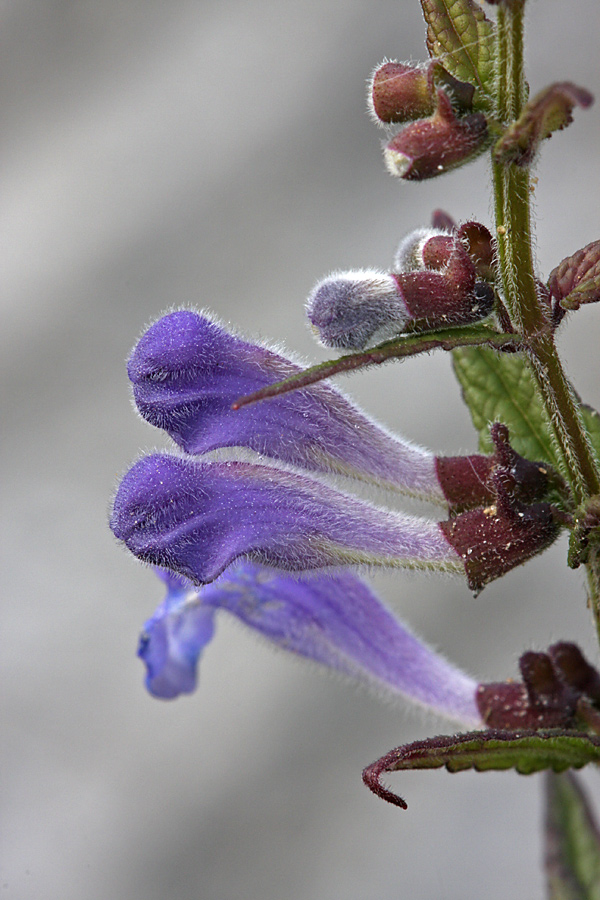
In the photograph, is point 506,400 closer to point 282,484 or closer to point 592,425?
point 592,425

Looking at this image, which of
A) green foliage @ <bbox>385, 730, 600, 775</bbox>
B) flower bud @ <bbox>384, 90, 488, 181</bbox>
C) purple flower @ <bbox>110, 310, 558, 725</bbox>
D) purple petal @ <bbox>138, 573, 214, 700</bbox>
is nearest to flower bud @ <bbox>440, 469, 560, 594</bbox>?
purple flower @ <bbox>110, 310, 558, 725</bbox>

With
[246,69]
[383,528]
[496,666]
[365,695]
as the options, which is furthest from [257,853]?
[246,69]

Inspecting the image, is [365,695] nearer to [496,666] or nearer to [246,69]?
[496,666]

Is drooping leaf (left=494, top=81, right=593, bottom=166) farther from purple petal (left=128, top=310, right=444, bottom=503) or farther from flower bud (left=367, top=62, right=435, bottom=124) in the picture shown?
purple petal (left=128, top=310, right=444, bottom=503)

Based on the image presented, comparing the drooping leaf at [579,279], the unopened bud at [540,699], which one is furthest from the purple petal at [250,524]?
the drooping leaf at [579,279]

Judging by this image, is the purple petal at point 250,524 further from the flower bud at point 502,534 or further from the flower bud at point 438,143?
the flower bud at point 438,143

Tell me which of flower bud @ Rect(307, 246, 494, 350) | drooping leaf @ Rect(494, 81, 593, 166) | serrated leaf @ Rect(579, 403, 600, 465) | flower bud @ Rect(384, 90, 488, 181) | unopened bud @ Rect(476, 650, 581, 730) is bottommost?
unopened bud @ Rect(476, 650, 581, 730)
